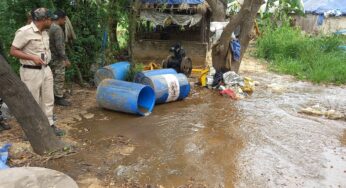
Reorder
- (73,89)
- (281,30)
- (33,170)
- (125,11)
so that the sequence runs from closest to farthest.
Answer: (33,170) → (73,89) → (125,11) → (281,30)

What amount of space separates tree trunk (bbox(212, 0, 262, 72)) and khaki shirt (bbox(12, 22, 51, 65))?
230 inches

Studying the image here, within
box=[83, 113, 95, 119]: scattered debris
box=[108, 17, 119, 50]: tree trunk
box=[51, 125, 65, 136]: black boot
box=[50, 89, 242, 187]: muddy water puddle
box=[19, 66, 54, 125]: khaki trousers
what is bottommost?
box=[50, 89, 242, 187]: muddy water puddle

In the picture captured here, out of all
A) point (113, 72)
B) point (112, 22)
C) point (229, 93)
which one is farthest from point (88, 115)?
point (112, 22)

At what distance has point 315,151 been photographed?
5984 millimetres

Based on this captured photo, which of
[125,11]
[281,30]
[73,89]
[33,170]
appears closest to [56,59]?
[73,89]

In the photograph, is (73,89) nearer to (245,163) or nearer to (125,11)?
(125,11)

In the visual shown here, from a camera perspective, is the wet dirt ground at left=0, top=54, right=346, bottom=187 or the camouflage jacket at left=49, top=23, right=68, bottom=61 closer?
the wet dirt ground at left=0, top=54, right=346, bottom=187

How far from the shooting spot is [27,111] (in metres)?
4.89

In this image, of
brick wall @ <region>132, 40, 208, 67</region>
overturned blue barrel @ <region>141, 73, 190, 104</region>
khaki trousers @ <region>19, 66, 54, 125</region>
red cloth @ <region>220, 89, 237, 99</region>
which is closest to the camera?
khaki trousers @ <region>19, 66, 54, 125</region>

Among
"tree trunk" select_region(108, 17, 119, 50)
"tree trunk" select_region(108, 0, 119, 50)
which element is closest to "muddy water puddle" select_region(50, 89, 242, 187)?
"tree trunk" select_region(108, 0, 119, 50)

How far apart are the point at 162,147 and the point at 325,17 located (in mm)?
18809

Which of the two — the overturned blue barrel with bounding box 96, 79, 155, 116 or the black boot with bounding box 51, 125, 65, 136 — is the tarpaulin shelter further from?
the black boot with bounding box 51, 125, 65, 136

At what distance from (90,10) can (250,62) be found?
7.19 metres

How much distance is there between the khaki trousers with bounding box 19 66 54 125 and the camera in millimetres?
5309
